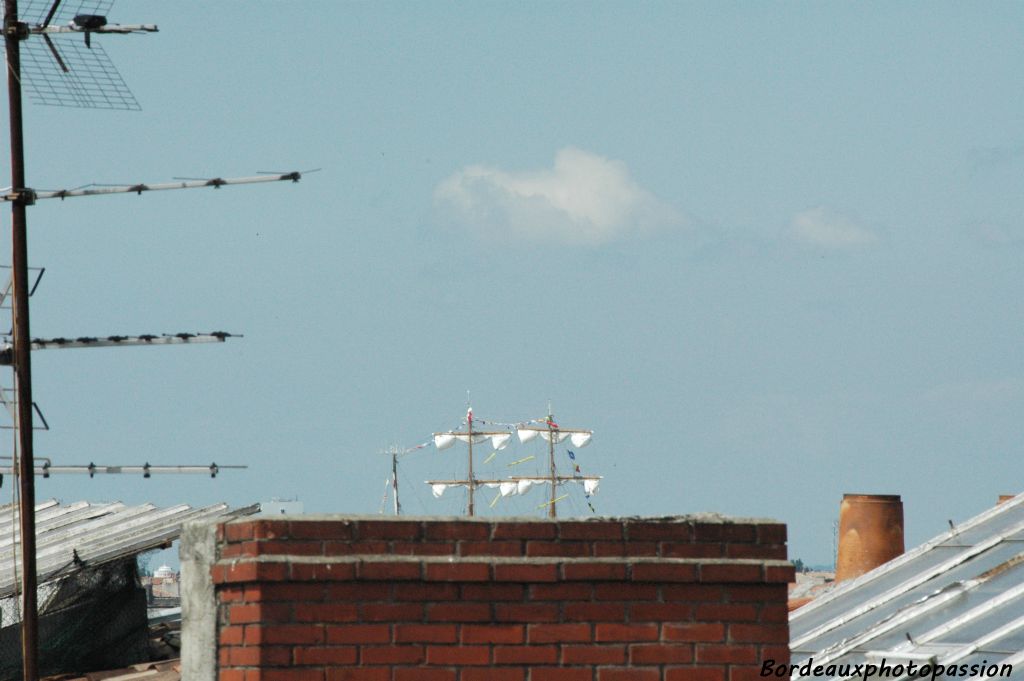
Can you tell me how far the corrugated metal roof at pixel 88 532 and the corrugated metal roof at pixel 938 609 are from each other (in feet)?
30.3

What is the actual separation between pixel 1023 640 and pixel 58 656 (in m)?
15.8

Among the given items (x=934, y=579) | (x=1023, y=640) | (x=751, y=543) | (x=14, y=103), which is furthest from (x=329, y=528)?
(x=14, y=103)

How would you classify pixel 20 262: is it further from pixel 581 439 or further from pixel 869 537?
pixel 581 439

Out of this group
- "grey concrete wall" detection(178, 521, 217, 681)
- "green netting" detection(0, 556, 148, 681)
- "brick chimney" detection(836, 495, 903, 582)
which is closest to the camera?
"grey concrete wall" detection(178, 521, 217, 681)

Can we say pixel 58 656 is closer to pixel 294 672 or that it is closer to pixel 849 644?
pixel 849 644

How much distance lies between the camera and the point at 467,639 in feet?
25.2

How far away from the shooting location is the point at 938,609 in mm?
12734

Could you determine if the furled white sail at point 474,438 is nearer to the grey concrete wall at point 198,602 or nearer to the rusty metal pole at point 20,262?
the rusty metal pole at point 20,262

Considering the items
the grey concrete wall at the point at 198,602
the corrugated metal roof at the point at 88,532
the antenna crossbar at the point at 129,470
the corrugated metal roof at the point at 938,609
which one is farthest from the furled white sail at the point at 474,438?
the grey concrete wall at the point at 198,602

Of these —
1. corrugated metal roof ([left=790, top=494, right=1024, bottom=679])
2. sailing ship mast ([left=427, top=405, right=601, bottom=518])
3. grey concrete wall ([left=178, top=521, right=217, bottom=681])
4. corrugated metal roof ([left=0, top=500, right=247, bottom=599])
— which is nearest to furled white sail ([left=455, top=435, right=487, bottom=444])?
sailing ship mast ([left=427, top=405, right=601, bottom=518])

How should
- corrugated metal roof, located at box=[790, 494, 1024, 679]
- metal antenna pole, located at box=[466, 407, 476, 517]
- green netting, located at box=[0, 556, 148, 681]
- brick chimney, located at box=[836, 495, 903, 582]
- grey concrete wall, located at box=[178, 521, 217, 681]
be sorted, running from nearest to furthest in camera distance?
1. grey concrete wall, located at box=[178, 521, 217, 681]
2. corrugated metal roof, located at box=[790, 494, 1024, 679]
3. green netting, located at box=[0, 556, 148, 681]
4. brick chimney, located at box=[836, 495, 903, 582]
5. metal antenna pole, located at box=[466, 407, 476, 517]

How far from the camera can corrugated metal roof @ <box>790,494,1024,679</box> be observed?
11.5 meters

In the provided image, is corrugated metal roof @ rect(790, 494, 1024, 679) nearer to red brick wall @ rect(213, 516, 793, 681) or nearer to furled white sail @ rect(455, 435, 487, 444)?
red brick wall @ rect(213, 516, 793, 681)

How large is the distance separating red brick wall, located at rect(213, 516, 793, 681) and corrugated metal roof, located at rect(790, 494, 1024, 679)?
3.67 meters
